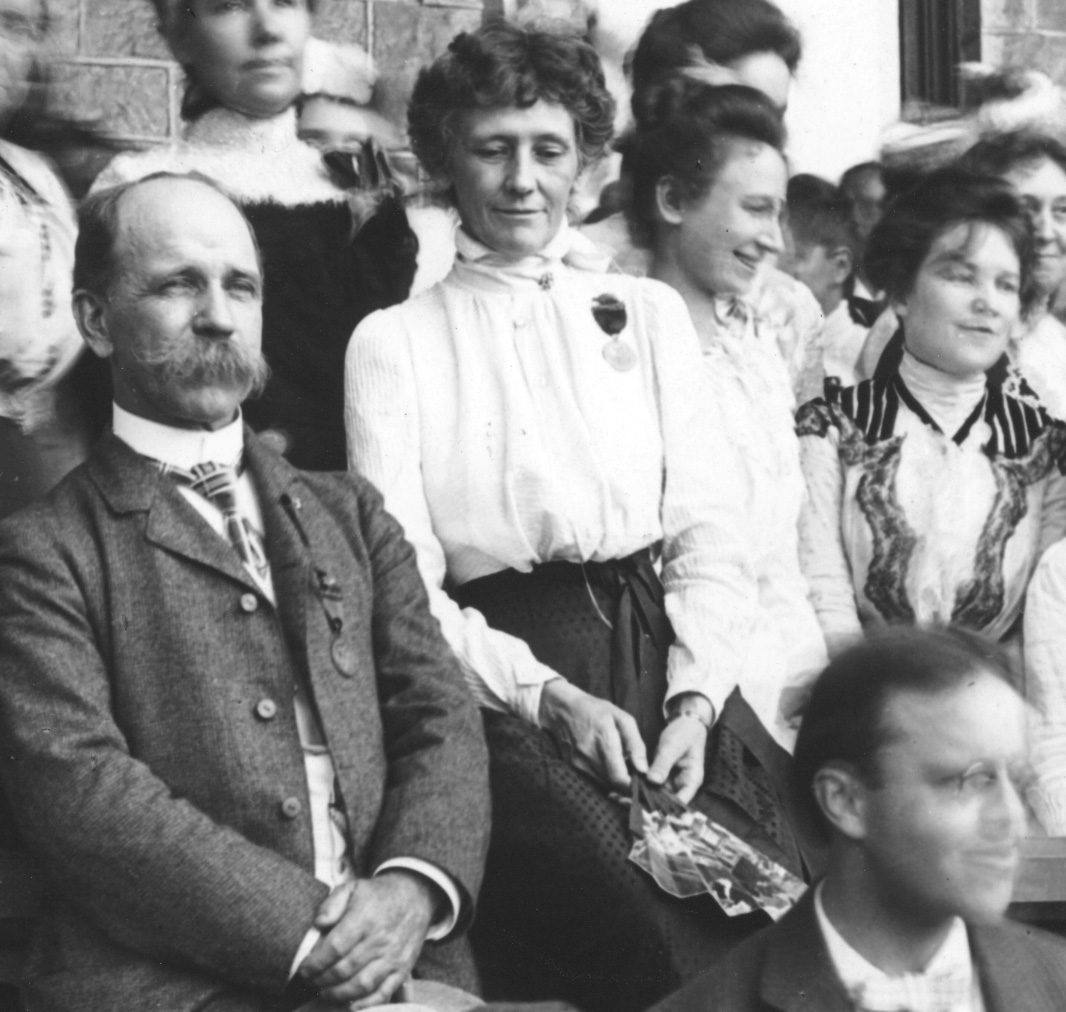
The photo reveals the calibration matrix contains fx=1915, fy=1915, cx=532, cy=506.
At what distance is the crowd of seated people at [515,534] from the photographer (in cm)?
263

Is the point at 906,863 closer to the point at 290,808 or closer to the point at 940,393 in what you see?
the point at 290,808

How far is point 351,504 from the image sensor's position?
312cm

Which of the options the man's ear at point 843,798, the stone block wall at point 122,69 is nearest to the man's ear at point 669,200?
the stone block wall at point 122,69

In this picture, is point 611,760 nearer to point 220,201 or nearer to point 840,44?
point 220,201

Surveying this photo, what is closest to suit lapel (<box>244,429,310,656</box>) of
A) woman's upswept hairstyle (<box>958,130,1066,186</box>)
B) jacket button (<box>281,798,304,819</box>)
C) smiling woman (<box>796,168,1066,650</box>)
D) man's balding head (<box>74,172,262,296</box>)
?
jacket button (<box>281,798,304,819</box>)

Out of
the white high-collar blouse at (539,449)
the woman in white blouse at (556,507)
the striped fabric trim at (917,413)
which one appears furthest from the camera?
the striped fabric trim at (917,413)

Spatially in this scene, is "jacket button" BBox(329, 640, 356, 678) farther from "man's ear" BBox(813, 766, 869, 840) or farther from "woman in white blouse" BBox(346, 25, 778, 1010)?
"man's ear" BBox(813, 766, 869, 840)

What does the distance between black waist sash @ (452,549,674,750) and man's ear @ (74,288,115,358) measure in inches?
30.2

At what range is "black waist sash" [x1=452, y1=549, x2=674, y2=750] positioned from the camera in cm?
333

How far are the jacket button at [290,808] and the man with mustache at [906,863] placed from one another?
0.65 m

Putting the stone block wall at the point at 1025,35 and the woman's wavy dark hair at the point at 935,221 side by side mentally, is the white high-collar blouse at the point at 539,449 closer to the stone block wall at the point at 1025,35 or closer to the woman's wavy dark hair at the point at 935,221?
the woman's wavy dark hair at the point at 935,221

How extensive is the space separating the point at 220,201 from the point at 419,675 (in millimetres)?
852

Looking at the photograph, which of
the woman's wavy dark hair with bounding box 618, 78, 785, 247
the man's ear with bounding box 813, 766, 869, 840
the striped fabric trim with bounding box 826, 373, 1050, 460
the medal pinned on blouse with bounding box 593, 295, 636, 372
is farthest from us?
the striped fabric trim with bounding box 826, 373, 1050, 460

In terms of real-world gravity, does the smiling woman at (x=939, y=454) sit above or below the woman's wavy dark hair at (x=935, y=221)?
below
